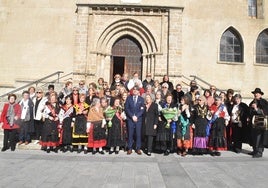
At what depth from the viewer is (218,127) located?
8.20m

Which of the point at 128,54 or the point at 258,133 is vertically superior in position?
the point at 128,54

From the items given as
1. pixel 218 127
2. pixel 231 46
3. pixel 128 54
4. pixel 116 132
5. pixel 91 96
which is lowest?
pixel 116 132

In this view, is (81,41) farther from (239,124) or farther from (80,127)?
(239,124)

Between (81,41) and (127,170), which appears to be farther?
(81,41)

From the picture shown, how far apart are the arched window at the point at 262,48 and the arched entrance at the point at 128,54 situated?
7621mm

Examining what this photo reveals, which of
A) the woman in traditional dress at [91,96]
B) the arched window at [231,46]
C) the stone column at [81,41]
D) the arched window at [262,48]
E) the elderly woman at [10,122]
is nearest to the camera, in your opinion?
the elderly woman at [10,122]

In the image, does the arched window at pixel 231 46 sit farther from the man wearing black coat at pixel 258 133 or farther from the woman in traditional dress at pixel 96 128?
the woman in traditional dress at pixel 96 128

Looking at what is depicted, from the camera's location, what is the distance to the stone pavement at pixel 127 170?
5.01m

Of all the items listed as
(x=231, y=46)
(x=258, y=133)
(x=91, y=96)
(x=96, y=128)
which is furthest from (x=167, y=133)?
(x=231, y=46)

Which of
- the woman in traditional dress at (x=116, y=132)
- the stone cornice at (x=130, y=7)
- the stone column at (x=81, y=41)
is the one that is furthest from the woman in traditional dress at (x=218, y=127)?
the stone column at (x=81, y=41)

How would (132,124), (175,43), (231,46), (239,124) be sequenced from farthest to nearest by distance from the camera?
(231,46), (175,43), (239,124), (132,124)

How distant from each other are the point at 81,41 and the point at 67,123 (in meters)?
8.11

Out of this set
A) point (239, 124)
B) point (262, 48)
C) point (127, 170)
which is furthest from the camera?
point (262, 48)

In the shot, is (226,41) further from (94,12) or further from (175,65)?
(94,12)
